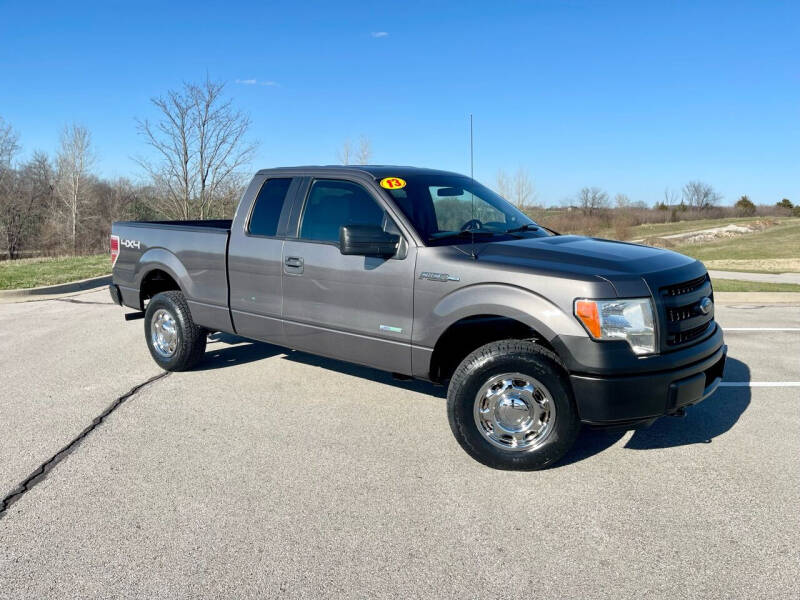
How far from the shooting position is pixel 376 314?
4.45m

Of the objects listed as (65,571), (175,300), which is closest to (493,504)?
(65,571)

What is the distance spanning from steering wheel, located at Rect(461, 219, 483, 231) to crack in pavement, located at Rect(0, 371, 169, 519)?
3193 millimetres

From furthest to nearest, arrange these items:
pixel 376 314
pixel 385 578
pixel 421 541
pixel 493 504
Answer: pixel 376 314, pixel 493 504, pixel 421 541, pixel 385 578

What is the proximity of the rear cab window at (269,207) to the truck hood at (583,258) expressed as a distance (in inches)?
75.2

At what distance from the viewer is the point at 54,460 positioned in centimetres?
399

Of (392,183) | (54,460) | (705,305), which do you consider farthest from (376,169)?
(54,460)

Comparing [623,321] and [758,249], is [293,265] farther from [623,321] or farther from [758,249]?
[758,249]

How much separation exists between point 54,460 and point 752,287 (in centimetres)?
1362

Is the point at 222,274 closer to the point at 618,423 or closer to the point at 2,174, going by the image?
the point at 618,423

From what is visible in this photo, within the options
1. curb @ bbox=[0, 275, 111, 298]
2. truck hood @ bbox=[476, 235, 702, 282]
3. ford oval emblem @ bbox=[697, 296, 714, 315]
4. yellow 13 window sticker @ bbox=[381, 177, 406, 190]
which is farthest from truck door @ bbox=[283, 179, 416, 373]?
curb @ bbox=[0, 275, 111, 298]

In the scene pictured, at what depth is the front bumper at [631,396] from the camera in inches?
138

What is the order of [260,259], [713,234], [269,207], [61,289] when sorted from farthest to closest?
1. [713,234]
2. [61,289]
3. [269,207]
4. [260,259]

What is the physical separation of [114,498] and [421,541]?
180cm

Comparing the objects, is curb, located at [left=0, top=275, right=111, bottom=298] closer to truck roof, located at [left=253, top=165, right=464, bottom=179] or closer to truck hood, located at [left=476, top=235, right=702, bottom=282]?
truck roof, located at [left=253, top=165, right=464, bottom=179]
